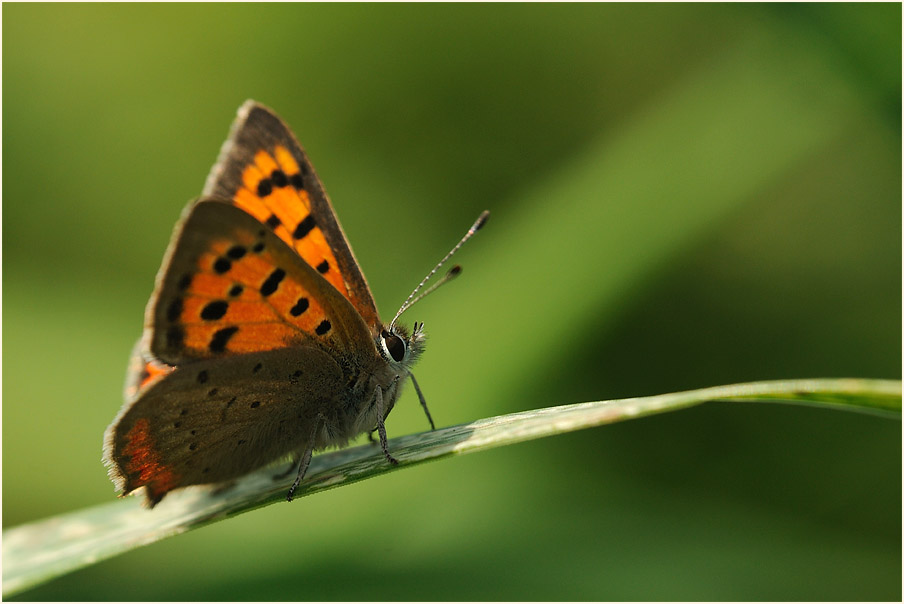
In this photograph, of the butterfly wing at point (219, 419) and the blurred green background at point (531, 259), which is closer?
the butterfly wing at point (219, 419)

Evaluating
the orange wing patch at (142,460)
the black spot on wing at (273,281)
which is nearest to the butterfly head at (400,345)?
the black spot on wing at (273,281)

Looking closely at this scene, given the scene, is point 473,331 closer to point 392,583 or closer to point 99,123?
point 392,583

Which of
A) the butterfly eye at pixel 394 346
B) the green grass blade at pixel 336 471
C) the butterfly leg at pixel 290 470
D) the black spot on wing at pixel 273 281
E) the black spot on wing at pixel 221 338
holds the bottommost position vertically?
the butterfly leg at pixel 290 470

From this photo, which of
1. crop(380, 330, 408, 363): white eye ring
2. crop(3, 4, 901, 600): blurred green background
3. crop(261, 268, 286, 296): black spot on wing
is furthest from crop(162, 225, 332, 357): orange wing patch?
crop(3, 4, 901, 600): blurred green background

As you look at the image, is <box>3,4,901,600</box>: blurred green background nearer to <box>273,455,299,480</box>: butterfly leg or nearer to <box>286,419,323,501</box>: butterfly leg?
<box>273,455,299,480</box>: butterfly leg

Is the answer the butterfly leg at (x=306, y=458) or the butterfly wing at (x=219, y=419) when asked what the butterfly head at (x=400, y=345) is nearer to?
the butterfly wing at (x=219, y=419)

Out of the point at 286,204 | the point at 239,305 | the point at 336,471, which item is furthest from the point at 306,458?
the point at 286,204
